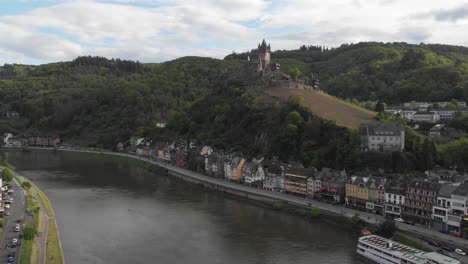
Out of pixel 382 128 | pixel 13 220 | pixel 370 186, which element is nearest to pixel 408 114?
pixel 382 128

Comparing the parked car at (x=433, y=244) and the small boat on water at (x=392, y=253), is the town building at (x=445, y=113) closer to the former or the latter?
the parked car at (x=433, y=244)

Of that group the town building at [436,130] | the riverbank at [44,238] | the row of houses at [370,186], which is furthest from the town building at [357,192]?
the riverbank at [44,238]

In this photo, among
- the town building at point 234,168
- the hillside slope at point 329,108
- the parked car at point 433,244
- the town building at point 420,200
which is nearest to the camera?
the parked car at point 433,244

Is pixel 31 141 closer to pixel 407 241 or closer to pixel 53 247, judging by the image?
pixel 53 247

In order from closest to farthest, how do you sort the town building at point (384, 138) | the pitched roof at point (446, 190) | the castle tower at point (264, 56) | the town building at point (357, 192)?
the pitched roof at point (446, 190)
the town building at point (357, 192)
the town building at point (384, 138)
the castle tower at point (264, 56)

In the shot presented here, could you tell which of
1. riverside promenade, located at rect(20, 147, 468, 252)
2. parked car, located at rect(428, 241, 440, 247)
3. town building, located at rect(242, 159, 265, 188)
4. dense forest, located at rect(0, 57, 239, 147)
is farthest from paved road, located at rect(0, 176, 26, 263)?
dense forest, located at rect(0, 57, 239, 147)

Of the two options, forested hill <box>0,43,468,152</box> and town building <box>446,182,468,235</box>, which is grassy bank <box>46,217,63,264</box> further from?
forested hill <box>0,43,468,152</box>
